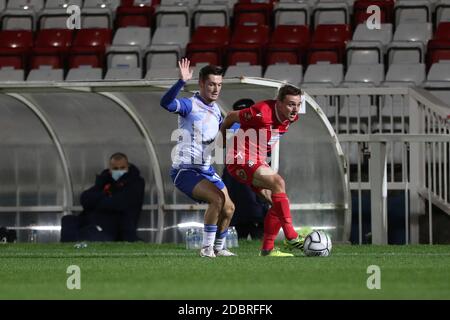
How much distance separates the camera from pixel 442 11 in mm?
22203

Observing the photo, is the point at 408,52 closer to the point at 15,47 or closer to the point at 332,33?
the point at 332,33

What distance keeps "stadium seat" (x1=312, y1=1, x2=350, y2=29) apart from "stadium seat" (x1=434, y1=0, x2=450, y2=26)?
164 centimetres

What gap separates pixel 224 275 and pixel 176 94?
103 inches

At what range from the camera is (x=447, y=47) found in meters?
21.2

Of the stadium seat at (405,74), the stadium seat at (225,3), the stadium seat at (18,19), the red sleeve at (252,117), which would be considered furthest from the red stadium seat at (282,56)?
the red sleeve at (252,117)

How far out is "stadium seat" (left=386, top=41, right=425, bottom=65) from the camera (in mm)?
21422

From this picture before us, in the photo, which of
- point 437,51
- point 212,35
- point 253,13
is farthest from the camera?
point 253,13

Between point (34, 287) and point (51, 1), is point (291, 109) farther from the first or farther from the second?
point (51, 1)

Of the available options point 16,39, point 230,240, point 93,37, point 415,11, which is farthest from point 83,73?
point 230,240

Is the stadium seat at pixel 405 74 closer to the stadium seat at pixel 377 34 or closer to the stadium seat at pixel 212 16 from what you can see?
the stadium seat at pixel 377 34

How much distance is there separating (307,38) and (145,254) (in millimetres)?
9561

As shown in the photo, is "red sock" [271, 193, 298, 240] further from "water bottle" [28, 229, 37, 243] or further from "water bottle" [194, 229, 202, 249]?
"water bottle" [28, 229, 37, 243]

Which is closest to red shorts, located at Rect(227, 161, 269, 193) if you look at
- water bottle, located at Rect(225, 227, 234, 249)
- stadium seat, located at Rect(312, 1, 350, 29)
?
water bottle, located at Rect(225, 227, 234, 249)

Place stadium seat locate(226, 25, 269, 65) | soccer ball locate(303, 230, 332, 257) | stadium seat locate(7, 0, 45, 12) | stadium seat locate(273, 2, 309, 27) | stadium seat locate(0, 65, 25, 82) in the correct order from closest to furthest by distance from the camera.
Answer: soccer ball locate(303, 230, 332, 257)
stadium seat locate(226, 25, 269, 65)
stadium seat locate(273, 2, 309, 27)
stadium seat locate(0, 65, 25, 82)
stadium seat locate(7, 0, 45, 12)
